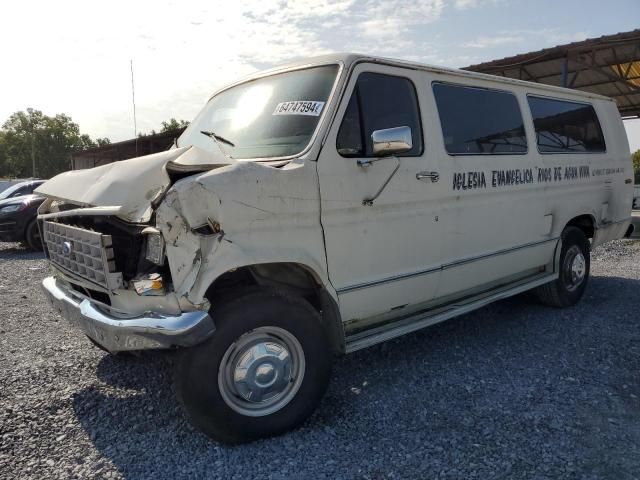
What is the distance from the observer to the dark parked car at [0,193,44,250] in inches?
420

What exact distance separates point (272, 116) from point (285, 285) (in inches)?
44.8

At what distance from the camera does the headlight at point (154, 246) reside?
8.48ft

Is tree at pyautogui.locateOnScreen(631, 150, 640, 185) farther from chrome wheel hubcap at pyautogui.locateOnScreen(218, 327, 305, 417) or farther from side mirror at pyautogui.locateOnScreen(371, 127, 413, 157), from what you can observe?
chrome wheel hubcap at pyautogui.locateOnScreen(218, 327, 305, 417)

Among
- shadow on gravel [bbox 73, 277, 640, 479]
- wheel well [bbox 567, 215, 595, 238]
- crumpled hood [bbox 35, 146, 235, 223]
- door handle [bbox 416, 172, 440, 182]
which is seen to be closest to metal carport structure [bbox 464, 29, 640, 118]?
wheel well [bbox 567, 215, 595, 238]

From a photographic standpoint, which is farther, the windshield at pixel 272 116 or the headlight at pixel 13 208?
the headlight at pixel 13 208

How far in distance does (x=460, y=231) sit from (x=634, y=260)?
5618 millimetres

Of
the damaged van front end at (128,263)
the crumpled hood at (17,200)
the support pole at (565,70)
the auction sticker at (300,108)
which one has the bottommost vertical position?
the crumpled hood at (17,200)

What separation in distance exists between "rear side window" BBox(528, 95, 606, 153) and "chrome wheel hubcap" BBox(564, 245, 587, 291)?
113 centimetres

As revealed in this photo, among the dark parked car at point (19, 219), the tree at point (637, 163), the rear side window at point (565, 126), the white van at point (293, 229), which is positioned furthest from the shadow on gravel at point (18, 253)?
the tree at point (637, 163)

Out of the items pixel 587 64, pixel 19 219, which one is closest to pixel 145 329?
pixel 19 219

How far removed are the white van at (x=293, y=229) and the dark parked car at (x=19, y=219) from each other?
8.22 metres

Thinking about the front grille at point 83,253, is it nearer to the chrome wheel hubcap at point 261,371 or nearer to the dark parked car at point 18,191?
the chrome wheel hubcap at point 261,371

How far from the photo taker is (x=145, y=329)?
256 cm

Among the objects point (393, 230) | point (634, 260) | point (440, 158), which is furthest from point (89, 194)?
point (634, 260)
